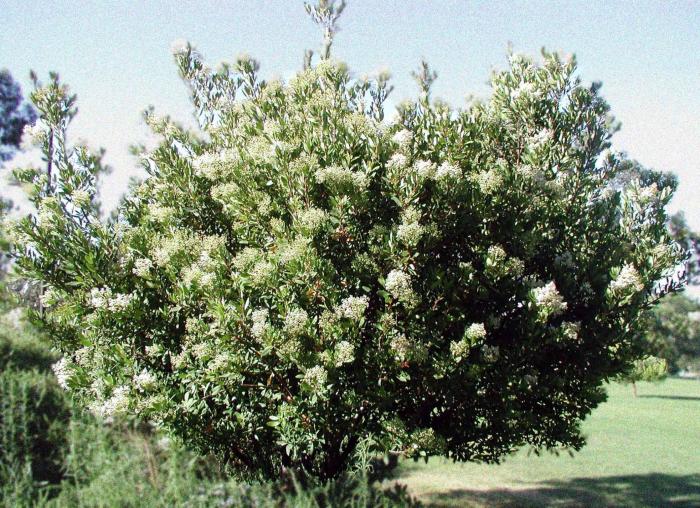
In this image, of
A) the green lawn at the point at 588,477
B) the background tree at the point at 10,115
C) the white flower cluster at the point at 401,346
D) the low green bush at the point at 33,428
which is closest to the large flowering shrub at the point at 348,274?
the white flower cluster at the point at 401,346

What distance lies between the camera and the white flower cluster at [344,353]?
6.48 metres

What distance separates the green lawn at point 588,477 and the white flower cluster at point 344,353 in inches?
331

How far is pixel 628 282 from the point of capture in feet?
25.5

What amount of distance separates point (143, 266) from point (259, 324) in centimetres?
191

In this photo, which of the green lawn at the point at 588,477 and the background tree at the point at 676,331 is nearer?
the green lawn at the point at 588,477

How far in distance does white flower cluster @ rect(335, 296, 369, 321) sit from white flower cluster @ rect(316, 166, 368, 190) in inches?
51.9

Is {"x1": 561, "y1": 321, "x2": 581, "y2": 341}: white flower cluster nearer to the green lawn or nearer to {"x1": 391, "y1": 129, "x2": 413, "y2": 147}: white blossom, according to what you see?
{"x1": 391, "y1": 129, "x2": 413, "y2": 147}: white blossom

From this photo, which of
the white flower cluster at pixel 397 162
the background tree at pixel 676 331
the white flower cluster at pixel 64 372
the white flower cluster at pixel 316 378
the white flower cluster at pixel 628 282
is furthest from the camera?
the background tree at pixel 676 331

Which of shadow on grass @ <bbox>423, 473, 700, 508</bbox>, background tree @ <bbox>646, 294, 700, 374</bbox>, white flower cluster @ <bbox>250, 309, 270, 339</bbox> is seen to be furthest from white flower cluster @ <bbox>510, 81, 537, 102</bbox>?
background tree @ <bbox>646, 294, 700, 374</bbox>

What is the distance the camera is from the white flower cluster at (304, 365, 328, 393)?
21.1 feet

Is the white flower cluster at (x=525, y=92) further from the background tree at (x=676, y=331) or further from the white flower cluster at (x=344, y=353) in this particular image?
the background tree at (x=676, y=331)

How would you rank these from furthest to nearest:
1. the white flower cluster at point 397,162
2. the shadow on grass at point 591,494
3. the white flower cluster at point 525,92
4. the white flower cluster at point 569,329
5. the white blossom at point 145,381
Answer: the shadow on grass at point 591,494 → the white flower cluster at point 525,92 → the white flower cluster at point 569,329 → the white blossom at point 145,381 → the white flower cluster at point 397,162

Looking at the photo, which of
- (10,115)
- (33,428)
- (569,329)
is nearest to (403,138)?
(569,329)

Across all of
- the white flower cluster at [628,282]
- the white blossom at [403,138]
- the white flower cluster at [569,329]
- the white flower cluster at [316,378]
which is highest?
the white blossom at [403,138]
